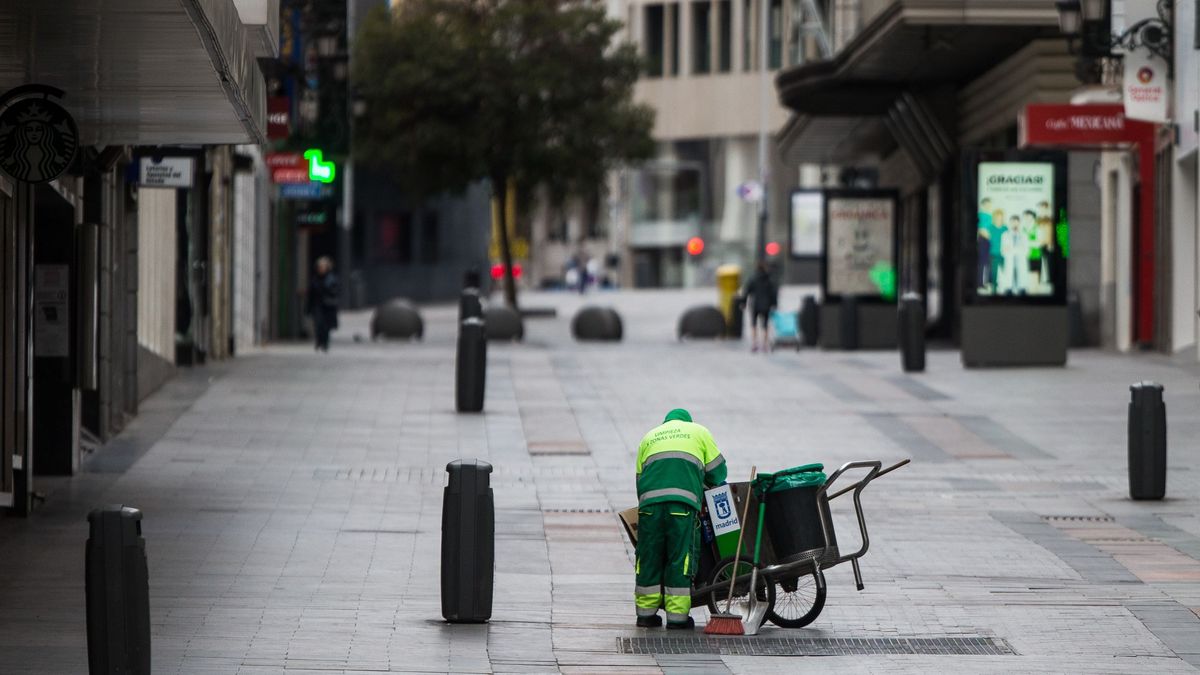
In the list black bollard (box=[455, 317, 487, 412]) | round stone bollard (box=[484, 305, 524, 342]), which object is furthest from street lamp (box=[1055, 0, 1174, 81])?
round stone bollard (box=[484, 305, 524, 342])

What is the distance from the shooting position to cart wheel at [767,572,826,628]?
35.2ft

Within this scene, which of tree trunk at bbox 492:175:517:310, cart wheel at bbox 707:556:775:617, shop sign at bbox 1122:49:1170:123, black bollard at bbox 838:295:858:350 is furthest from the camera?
tree trunk at bbox 492:175:517:310

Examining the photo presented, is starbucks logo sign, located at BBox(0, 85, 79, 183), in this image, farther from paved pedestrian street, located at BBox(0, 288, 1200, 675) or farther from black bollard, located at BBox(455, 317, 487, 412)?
black bollard, located at BBox(455, 317, 487, 412)

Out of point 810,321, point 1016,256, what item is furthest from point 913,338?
point 810,321

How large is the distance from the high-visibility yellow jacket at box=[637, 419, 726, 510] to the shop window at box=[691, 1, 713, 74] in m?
79.6

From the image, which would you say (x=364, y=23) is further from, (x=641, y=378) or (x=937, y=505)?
(x=937, y=505)

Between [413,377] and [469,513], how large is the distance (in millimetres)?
16122

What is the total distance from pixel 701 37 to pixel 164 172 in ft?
232

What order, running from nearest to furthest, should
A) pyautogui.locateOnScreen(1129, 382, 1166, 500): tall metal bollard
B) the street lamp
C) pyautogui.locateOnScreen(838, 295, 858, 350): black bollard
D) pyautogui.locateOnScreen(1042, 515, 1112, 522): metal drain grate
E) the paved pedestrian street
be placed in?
1. the paved pedestrian street
2. pyautogui.locateOnScreen(1042, 515, 1112, 522): metal drain grate
3. pyautogui.locateOnScreen(1129, 382, 1166, 500): tall metal bollard
4. the street lamp
5. pyautogui.locateOnScreen(838, 295, 858, 350): black bollard

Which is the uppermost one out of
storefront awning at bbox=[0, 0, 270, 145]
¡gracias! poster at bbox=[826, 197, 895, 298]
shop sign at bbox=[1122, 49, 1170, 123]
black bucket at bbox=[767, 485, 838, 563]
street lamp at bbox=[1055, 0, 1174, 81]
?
street lamp at bbox=[1055, 0, 1174, 81]

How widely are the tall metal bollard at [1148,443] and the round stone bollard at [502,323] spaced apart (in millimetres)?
22783

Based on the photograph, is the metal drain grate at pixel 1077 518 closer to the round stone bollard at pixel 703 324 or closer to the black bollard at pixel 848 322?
the black bollard at pixel 848 322

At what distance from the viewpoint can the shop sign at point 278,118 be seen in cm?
2702

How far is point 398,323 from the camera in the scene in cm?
3938
